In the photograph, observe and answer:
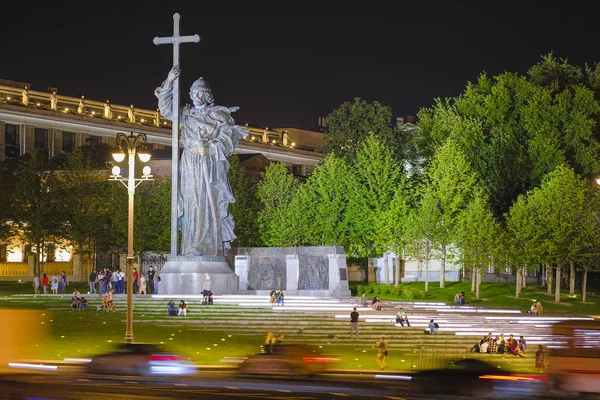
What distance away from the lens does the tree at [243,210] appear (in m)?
78.8

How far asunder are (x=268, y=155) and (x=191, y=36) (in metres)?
69.6

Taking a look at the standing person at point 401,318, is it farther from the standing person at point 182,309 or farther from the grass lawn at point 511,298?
the grass lawn at point 511,298

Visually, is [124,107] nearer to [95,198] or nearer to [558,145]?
[95,198]

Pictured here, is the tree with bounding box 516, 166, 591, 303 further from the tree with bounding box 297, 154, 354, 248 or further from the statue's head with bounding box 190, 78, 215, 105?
the statue's head with bounding box 190, 78, 215, 105

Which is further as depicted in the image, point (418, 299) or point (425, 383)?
point (418, 299)

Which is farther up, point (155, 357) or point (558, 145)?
point (558, 145)

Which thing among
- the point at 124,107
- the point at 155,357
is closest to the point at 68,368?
the point at 155,357

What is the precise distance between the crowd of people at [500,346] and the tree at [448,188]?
3157cm

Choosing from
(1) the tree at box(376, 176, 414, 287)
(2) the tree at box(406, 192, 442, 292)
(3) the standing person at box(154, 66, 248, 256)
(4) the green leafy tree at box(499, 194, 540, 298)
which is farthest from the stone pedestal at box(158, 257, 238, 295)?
(1) the tree at box(376, 176, 414, 287)

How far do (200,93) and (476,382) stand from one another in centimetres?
3198

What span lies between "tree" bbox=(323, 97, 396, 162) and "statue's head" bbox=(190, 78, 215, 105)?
33396 mm

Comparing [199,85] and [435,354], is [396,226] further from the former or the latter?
[435,354]

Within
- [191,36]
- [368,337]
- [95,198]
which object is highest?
[191,36]

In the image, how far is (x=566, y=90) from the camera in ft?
252
